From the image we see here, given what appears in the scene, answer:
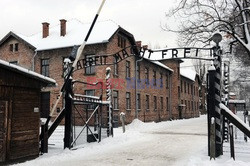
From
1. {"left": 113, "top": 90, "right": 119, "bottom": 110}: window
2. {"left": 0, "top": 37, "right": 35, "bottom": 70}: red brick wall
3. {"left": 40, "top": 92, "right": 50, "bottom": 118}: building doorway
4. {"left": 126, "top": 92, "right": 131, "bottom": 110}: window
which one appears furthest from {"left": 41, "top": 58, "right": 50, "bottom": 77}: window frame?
{"left": 126, "top": 92, "right": 131, "bottom": 110}: window

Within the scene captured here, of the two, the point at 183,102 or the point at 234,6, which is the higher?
the point at 234,6

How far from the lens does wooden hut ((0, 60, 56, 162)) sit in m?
8.49

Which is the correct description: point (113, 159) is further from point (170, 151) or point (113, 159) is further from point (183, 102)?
point (183, 102)

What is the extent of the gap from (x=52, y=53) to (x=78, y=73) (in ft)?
11.8

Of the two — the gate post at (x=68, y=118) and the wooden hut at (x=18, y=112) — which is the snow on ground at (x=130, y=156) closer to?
the gate post at (x=68, y=118)

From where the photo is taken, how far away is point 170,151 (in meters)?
11.6

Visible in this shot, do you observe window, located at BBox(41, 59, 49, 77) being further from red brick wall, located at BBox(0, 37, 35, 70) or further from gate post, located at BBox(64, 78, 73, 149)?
gate post, located at BBox(64, 78, 73, 149)

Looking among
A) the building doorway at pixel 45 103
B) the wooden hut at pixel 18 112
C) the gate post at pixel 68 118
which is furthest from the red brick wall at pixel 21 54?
the wooden hut at pixel 18 112

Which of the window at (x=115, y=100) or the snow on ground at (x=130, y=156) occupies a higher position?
the window at (x=115, y=100)

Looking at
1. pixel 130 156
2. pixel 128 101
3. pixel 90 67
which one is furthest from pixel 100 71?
pixel 130 156

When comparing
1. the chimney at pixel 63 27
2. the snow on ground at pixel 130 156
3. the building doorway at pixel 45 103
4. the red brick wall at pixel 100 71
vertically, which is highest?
the chimney at pixel 63 27

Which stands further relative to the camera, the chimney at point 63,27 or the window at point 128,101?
the chimney at point 63,27

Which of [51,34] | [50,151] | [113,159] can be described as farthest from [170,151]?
[51,34]

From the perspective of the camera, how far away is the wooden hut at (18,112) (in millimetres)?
8492
